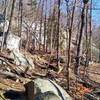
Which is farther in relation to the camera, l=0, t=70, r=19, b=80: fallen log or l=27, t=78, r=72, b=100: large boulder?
l=0, t=70, r=19, b=80: fallen log

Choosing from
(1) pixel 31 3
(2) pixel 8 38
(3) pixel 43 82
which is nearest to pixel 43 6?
(1) pixel 31 3

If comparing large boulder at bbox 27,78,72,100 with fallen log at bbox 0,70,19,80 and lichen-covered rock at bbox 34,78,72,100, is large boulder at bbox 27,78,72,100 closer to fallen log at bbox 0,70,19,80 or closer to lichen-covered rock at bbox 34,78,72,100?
lichen-covered rock at bbox 34,78,72,100

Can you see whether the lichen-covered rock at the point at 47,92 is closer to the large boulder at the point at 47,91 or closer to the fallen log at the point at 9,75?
the large boulder at the point at 47,91

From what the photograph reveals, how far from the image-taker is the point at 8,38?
111ft

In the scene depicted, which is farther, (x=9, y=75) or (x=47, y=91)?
(x=9, y=75)

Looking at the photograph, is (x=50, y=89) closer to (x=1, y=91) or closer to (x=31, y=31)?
(x=1, y=91)

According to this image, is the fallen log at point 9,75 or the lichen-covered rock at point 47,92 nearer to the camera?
the lichen-covered rock at point 47,92

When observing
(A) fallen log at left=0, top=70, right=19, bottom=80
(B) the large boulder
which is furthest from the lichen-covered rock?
(A) fallen log at left=0, top=70, right=19, bottom=80

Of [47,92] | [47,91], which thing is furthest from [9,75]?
[47,92]

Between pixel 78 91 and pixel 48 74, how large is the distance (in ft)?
12.0

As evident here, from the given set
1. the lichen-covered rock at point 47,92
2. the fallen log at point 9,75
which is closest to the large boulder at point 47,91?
the lichen-covered rock at point 47,92

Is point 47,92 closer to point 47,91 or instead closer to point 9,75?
point 47,91

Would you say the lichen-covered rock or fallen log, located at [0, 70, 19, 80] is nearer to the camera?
the lichen-covered rock

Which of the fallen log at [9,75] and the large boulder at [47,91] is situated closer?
the large boulder at [47,91]
